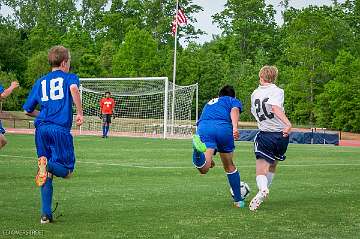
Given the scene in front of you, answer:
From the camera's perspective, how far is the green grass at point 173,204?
7.42 m

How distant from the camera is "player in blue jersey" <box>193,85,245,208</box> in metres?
9.61

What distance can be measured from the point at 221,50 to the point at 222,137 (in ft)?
237

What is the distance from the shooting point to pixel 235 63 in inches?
2936

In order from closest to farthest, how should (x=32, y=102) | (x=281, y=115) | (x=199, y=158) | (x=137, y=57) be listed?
(x=32, y=102) → (x=281, y=115) → (x=199, y=158) → (x=137, y=57)

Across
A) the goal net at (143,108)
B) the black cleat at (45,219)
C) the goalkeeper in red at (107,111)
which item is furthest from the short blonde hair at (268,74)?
the goal net at (143,108)

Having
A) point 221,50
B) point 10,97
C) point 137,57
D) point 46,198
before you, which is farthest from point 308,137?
point 221,50

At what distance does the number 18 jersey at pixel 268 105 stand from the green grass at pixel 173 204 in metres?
1.10

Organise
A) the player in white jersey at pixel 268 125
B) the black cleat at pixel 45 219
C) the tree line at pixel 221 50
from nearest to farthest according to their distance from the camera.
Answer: the black cleat at pixel 45 219, the player in white jersey at pixel 268 125, the tree line at pixel 221 50

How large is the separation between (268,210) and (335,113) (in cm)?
4839

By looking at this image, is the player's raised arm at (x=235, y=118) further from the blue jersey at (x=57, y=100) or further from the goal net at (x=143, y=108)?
the goal net at (x=143, y=108)

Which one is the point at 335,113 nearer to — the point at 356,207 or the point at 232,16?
the point at 232,16

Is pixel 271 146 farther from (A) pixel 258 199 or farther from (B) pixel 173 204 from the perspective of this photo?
(B) pixel 173 204

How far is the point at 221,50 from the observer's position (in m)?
81.4

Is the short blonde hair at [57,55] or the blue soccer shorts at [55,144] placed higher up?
the short blonde hair at [57,55]
